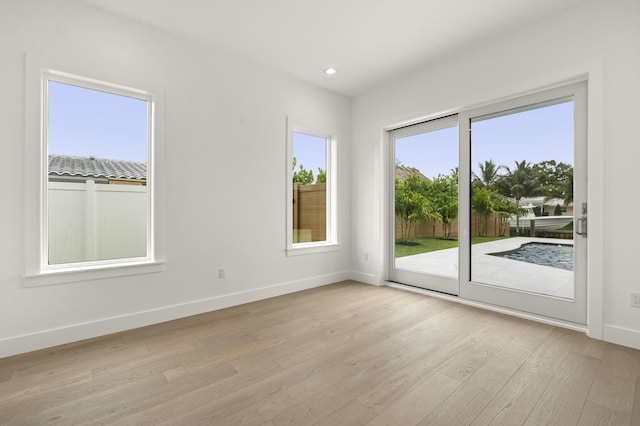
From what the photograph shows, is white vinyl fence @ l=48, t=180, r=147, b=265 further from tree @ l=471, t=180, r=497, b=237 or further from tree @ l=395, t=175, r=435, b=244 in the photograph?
tree @ l=471, t=180, r=497, b=237

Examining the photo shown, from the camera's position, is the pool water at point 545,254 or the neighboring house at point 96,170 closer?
the neighboring house at point 96,170

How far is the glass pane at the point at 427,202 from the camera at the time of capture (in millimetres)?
3795

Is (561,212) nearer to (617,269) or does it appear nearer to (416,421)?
(617,269)

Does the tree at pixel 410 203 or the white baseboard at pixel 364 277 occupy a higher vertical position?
the tree at pixel 410 203

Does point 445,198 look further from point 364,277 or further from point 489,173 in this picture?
point 364,277

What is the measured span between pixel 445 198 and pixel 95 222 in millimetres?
3747

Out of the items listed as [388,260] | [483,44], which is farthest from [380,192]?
[483,44]

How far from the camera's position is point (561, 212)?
291 centimetres

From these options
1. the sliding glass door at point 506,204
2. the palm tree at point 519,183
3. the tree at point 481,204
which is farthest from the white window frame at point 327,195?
the palm tree at point 519,183

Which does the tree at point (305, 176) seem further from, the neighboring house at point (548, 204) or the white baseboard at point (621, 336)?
the white baseboard at point (621, 336)

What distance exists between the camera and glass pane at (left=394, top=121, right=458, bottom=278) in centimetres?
379

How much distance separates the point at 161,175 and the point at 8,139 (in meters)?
1.07

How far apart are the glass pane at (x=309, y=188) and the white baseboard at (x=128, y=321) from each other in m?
0.77

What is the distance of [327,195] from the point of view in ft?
15.4
